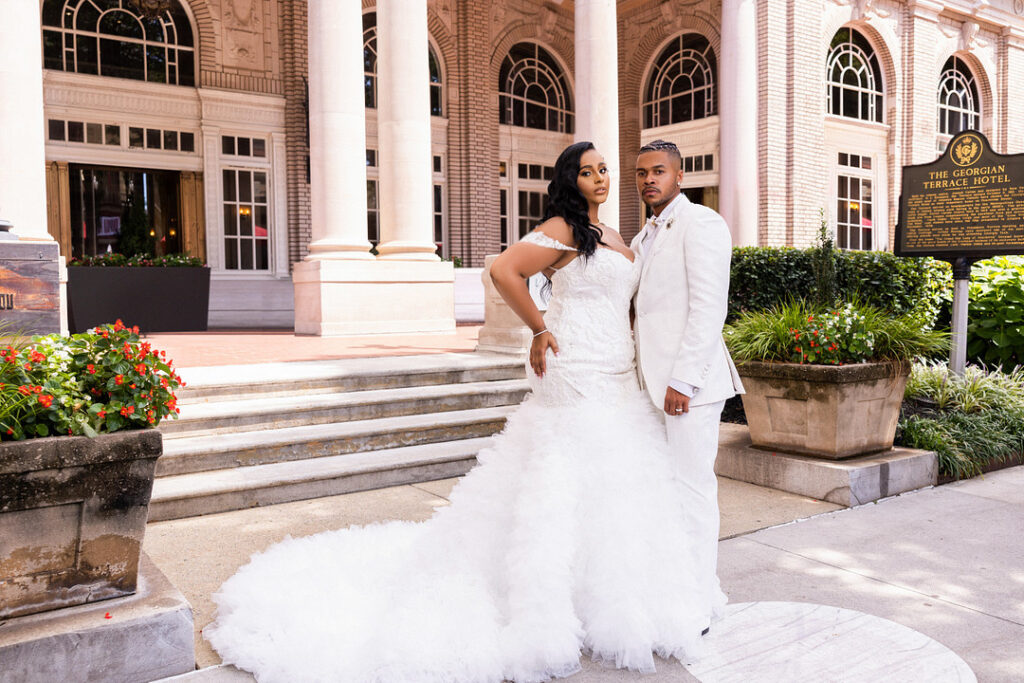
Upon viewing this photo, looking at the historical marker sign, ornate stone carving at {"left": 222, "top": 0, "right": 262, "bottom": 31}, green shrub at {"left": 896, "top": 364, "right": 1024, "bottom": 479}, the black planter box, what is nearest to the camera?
green shrub at {"left": 896, "top": 364, "right": 1024, "bottom": 479}

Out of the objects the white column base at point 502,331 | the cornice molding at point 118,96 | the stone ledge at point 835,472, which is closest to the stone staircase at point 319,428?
the white column base at point 502,331

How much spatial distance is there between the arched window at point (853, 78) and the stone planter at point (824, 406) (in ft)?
49.7

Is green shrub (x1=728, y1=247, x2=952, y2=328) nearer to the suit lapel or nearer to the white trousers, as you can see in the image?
the suit lapel

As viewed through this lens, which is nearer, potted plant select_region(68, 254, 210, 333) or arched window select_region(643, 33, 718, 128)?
potted plant select_region(68, 254, 210, 333)

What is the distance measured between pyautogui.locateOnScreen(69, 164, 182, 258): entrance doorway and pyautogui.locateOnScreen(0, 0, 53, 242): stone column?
6740mm

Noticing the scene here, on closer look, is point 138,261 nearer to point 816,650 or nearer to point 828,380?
point 828,380

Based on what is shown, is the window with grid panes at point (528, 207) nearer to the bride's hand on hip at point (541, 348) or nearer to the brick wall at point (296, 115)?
the brick wall at point (296, 115)

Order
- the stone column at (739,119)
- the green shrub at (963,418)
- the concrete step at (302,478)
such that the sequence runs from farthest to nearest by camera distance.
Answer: the stone column at (739,119)
the green shrub at (963,418)
the concrete step at (302,478)

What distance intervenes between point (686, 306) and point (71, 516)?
245cm

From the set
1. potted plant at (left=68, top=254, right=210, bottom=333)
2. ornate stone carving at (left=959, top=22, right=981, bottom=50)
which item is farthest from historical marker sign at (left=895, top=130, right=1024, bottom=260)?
ornate stone carving at (left=959, top=22, right=981, bottom=50)

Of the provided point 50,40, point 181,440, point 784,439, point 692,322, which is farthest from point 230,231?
point 692,322

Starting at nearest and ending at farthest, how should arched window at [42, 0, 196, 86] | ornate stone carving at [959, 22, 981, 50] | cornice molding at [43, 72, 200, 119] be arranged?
cornice molding at [43, 72, 200, 119] → arched window at [42, 0, 196, 86] → ornate stone carving at [959, 22, 981, 50]

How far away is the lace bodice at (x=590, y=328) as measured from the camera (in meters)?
3.21

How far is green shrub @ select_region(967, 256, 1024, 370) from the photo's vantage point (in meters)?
8.77
